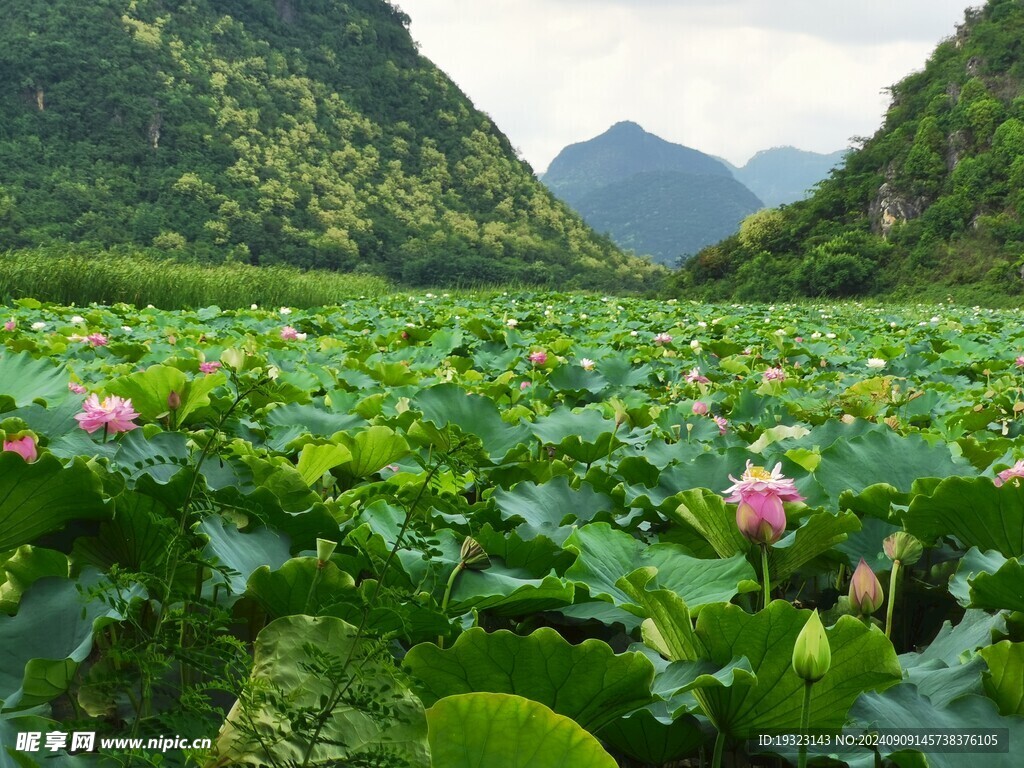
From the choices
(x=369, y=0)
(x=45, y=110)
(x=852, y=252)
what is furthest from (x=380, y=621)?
(x=369, y=0)

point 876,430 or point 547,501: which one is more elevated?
point 876,430

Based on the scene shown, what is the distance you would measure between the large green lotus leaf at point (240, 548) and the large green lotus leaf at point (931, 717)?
0.51m

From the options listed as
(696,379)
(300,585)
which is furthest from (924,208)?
(300,585)

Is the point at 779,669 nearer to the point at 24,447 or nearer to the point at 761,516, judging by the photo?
the point at 761,516

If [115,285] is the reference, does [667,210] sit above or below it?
above

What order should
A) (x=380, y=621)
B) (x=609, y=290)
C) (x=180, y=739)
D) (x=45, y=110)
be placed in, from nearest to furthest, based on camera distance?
(x=180, y=739) < (x=380, y=621) < (x=45, y=110) < (x=609, y=290)

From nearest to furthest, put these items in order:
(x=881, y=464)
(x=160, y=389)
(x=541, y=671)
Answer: (x=541, y=671) < (x=881, y=464) < (x=160, y=389)

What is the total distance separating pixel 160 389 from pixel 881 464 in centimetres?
131

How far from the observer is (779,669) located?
24.1 inches

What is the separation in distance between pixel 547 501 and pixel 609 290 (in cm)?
4254

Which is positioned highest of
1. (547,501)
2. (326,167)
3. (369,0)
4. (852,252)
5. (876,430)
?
(369,0)

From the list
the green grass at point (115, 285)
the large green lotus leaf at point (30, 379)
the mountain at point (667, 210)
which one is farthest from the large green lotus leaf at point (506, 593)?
the mountain at point (667, 210)

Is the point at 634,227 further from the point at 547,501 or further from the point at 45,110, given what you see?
the point at 547,501

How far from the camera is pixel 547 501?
1161 millimetres
